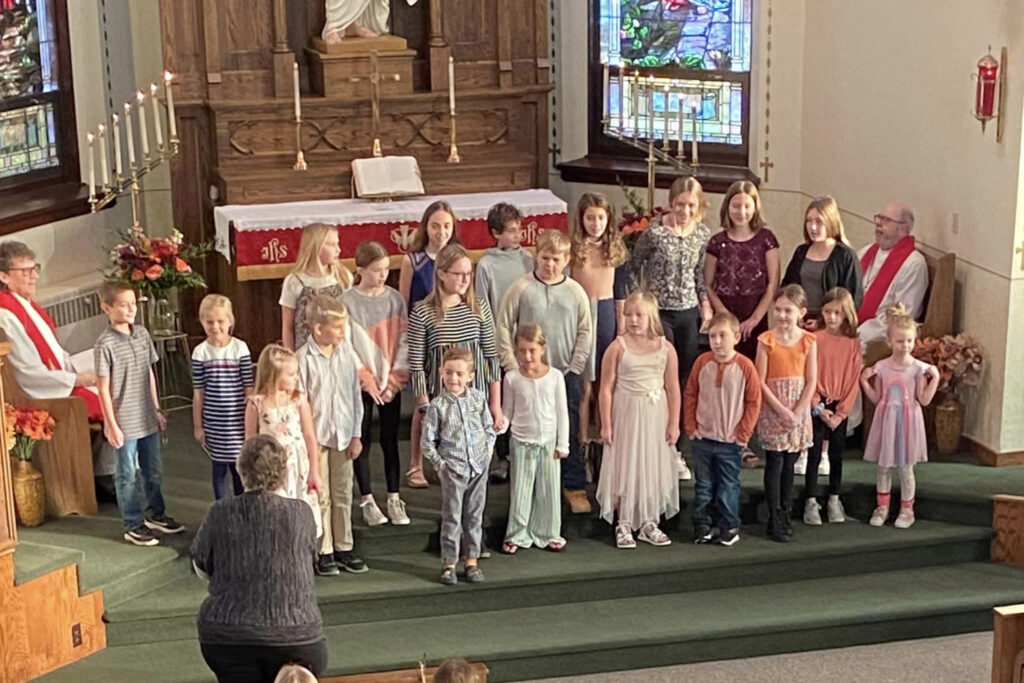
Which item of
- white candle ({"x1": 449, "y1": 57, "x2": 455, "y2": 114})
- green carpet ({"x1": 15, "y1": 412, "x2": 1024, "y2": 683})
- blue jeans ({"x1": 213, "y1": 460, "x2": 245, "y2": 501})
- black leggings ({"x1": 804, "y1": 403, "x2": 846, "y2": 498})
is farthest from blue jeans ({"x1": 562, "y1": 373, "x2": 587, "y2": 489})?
white candle ({"x1": 449, "y1": 57, "x2": 455, "y2": 114})

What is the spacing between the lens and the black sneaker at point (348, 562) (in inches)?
310

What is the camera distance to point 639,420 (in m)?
7.95

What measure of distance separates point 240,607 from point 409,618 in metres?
1.91

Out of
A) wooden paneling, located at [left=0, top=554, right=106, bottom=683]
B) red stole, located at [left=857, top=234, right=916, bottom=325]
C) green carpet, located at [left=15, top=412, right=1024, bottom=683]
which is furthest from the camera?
red stole, located at [left=857, top=234, right=916, bottom=325]

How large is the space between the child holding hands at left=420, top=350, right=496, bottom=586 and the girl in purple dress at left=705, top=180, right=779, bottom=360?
1.65m

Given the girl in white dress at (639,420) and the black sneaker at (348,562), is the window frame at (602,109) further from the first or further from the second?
the black sneaker at (348,562)

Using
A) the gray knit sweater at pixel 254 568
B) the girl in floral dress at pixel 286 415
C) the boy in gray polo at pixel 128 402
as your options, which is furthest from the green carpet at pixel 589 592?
the gray knit sweater at pixel 254 568

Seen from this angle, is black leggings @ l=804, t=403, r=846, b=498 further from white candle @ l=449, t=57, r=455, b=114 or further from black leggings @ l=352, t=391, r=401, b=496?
white candle @ l=449, t=57, r=455, b=114

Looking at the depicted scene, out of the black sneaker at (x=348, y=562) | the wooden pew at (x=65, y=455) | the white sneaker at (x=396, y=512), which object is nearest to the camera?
the black sneaker at (x=348, y=562)

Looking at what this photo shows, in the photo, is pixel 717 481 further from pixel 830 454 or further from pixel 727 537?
pixel 830 454

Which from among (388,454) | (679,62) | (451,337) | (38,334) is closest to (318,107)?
(679,62)

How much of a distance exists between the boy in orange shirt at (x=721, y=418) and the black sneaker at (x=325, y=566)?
181 cm

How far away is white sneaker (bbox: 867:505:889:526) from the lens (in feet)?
27.7

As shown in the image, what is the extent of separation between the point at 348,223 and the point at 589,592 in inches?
128
